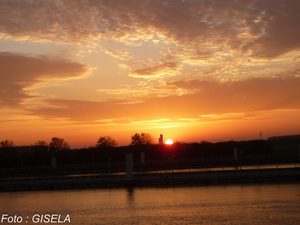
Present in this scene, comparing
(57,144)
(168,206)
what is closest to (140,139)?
(57,144)

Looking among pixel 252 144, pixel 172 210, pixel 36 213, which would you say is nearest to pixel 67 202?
pixel 36 213

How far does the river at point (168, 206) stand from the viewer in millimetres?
20047

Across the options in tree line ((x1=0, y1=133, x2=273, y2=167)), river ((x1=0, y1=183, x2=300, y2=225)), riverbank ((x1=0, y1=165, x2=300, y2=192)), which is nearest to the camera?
river ((x1=0, y1=183, x2=300, y2=225))

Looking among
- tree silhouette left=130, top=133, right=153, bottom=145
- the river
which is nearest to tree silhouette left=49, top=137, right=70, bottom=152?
tree silhouette left=130, top=133, right=153, bottom=145

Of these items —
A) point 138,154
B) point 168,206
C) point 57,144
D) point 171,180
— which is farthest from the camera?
point 57,144

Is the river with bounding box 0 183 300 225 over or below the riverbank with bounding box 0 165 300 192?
below

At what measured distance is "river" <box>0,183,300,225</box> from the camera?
20047 millimetres

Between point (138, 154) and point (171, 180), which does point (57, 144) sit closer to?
point (138, 154)

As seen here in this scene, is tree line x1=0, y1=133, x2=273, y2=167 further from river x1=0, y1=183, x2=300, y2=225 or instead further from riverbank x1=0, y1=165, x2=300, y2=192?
river x1=0, y1=183, x2=300, y2=225

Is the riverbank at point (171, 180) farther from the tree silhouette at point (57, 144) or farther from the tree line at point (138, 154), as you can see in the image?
the tree silhouette at point (57, 144)

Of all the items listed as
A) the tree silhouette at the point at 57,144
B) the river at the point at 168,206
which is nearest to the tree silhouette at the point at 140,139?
the tree silhouette at the point at 57,144

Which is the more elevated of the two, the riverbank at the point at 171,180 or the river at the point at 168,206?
the riverbank at the point at 171,180

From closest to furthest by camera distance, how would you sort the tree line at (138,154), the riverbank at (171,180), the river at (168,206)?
the river at (168,206) → the riverbank at (171,180) → the tree line at (138,154)

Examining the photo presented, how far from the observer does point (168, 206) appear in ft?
79.8
